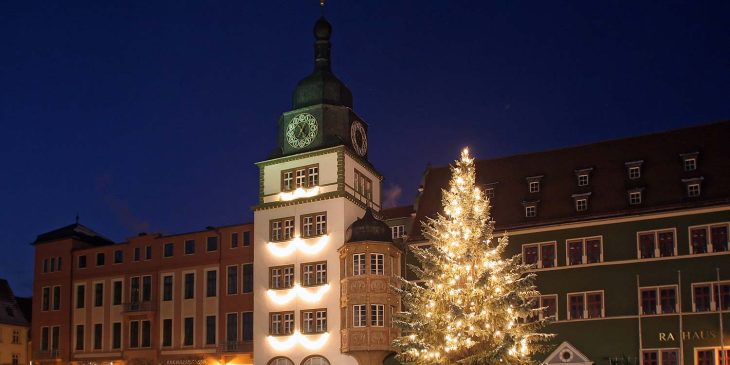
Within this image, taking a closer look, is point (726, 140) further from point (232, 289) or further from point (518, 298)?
point (232, 289)

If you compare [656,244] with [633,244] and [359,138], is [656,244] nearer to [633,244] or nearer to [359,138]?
[633,244]

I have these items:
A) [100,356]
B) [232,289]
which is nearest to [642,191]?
[232,289]

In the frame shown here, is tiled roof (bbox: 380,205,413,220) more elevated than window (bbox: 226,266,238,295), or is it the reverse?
tiled roof (bbox: 380,205,413,220)

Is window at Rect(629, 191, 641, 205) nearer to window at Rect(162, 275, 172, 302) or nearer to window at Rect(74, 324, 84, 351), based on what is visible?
window at Rect(162, 275, 172, 302)

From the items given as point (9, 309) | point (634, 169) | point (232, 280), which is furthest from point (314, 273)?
point (9, 309)

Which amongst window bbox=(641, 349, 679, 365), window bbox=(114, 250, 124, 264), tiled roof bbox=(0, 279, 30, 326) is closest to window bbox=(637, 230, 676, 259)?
window bbox=(641, 349, 679, 365)

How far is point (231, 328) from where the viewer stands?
67.1 metres

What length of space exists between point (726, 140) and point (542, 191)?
1115cm

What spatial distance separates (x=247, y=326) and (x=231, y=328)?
140cm

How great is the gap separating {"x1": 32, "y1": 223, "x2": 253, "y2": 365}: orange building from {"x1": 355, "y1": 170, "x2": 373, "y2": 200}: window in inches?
339

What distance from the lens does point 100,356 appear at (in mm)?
72500

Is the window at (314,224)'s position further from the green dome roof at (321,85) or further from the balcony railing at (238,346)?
the balcony railing at (238,346)

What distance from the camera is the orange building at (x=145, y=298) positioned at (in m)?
67.6

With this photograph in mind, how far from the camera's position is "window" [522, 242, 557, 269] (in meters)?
57.4
